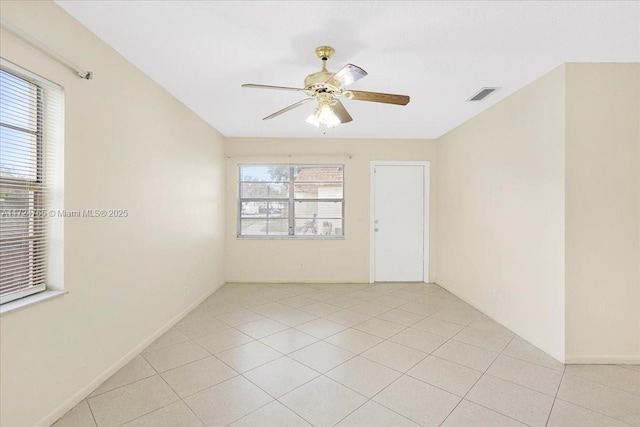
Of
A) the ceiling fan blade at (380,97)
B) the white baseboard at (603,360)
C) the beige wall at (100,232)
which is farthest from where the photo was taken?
the white baseboard at (603,360)

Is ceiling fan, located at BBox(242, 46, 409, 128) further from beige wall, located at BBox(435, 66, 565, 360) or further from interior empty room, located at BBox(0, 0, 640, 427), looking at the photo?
beige wall, located at BBox(435, 66, 565, 360)

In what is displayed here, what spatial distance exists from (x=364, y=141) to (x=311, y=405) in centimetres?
395

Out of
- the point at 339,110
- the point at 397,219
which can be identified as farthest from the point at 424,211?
the point at 339,110

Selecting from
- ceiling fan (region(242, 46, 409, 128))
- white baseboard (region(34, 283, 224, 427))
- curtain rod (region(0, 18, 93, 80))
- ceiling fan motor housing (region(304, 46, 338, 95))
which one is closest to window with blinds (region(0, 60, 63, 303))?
curtain rod (region(0, 18, 93, 80))

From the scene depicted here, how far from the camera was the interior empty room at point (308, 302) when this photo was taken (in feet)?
5.56

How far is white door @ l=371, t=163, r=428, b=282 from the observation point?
484 centimetres

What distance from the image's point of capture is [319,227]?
16.2 feet

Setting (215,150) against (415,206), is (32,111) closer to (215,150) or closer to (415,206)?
(215,150)

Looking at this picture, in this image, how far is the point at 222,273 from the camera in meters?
4.68

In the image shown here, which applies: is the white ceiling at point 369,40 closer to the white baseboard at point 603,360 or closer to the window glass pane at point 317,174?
the window glass pane at point 317,174

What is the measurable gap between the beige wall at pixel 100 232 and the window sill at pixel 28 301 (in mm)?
37

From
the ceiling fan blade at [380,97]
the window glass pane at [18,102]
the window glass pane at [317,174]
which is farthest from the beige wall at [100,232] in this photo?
the window glass pane at [317,174]

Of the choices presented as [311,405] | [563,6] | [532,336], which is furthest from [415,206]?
[311,405]

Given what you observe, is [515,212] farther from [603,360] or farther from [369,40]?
[369,40]
